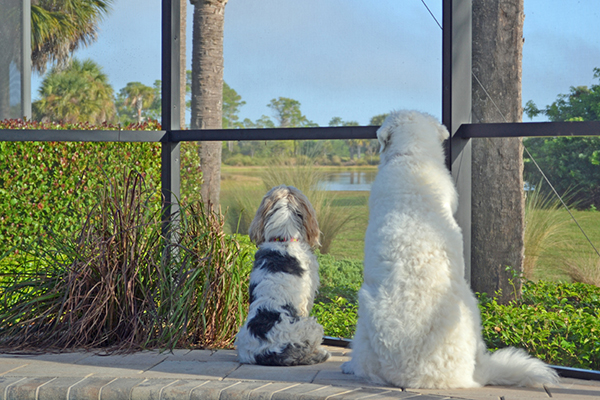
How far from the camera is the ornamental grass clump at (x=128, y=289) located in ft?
12.7

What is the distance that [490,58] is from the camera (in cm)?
607

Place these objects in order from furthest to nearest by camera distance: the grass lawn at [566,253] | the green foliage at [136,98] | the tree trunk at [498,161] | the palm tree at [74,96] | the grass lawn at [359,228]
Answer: the green foliage at [136,98] < the palm tree at [74,96] < the grass lawn at [359,228] < the grass lawn at [566,253] < the tree trunk at [498,161]

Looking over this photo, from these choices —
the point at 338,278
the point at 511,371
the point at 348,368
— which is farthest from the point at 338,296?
the point at 511,371

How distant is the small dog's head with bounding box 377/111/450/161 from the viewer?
2.93 meters

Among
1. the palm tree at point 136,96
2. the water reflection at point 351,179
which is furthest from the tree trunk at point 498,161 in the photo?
the palm tree at point 136,96

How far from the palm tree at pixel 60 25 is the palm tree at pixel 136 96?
10.8 ft

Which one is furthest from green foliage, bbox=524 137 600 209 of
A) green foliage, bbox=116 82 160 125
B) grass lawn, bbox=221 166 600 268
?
green foliage, bbox=116 82 160 125

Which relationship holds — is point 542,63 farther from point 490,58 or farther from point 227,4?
point 227,4

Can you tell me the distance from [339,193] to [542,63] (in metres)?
3.51

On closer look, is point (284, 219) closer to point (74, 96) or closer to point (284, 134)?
point (284, 134)

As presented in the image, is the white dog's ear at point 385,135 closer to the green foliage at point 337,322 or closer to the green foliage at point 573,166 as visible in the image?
the green foliage at point 337,322

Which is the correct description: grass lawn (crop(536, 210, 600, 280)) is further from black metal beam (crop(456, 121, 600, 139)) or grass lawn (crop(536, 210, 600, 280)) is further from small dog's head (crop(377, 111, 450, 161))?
small dog's head (crop(377, 111, 450, 161))

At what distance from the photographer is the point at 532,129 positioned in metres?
3.39

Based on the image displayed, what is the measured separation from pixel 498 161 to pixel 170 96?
360cm
